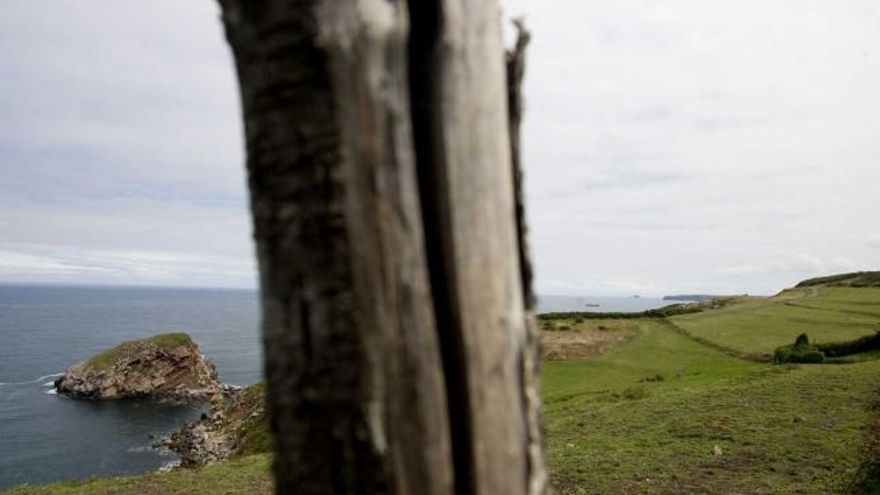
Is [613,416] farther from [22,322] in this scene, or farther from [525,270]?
[22,322]

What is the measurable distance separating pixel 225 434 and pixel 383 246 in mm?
Result: 45373

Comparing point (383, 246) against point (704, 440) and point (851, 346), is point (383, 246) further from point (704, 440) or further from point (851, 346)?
point (851, 346)

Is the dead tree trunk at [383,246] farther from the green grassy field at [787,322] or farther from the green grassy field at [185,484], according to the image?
the green grassy field at [787,322]

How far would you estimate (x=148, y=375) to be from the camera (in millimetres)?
67000

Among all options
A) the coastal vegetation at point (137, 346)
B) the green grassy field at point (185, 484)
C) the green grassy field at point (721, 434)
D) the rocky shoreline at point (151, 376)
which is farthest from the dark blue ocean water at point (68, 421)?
the green grassy field at point (721, 434)

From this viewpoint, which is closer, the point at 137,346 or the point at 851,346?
the point at 851,346

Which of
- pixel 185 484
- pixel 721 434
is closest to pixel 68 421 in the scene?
pixel 185 484

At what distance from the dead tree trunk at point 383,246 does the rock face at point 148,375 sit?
69.0 meters

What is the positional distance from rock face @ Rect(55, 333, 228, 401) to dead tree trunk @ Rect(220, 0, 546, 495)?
69.0 metres

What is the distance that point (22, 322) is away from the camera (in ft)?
543

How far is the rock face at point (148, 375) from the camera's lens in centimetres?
6619

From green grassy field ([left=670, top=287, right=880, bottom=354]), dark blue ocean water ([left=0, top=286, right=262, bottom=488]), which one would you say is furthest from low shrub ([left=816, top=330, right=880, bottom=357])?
dark blue ocean water ([left=0, top=286, right=262, bottom=488])

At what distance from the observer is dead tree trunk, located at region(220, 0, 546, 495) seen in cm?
167

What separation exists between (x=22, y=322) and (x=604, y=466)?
608 ft
